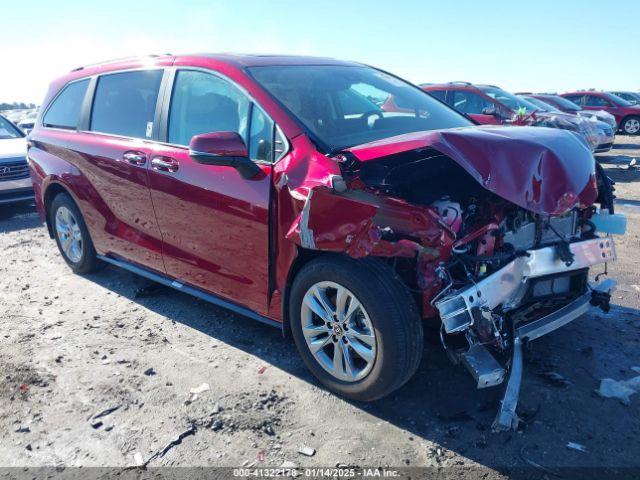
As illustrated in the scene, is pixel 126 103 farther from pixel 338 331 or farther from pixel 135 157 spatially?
pixel 338 331

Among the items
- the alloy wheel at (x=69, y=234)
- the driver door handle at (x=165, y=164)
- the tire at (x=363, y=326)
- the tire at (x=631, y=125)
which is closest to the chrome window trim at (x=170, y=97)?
the driver door handle at (x=165, y=164)

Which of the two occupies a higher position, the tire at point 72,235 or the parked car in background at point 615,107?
the parked car in background at point 615,107

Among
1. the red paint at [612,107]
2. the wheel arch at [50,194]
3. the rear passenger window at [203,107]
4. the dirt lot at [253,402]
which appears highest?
the rear passenger window at [203,107]

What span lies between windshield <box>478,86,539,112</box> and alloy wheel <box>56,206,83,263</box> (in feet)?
29.9

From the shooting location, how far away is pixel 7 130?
991 cm

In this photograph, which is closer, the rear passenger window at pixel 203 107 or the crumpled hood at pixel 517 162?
the crumpled hood at pixel 517 162

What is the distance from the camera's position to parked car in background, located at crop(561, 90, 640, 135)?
19.8 metres

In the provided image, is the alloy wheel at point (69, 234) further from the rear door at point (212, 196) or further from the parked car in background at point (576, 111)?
the parked car in background at point (576, 111)

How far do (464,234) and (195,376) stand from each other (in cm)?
192

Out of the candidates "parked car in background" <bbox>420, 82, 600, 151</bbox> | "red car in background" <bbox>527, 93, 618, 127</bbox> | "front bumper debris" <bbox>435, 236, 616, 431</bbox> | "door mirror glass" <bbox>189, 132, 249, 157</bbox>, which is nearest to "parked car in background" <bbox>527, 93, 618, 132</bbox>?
"red car in background" <bbox>527, 93, 618, 127</bbox>

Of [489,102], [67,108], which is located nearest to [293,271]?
[67,108]

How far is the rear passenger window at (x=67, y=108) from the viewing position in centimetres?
514

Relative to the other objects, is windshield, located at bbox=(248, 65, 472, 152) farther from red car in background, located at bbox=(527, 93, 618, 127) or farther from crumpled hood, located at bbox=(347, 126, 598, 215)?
red car in background, located at bbox=(527, 93, 618, 127)

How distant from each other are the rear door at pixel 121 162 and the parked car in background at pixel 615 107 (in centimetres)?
1886
